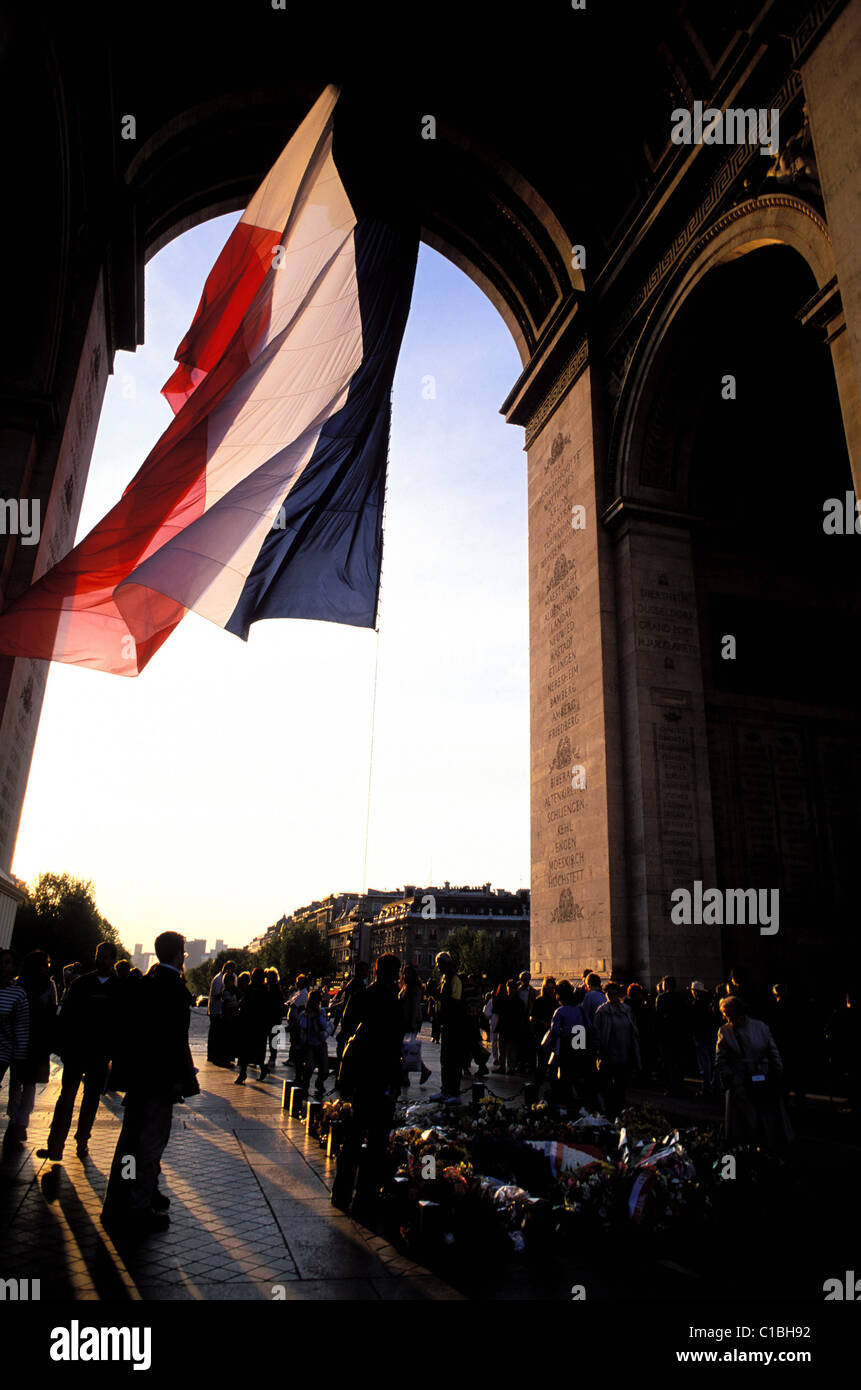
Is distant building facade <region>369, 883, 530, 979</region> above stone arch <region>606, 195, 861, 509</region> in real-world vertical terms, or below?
below

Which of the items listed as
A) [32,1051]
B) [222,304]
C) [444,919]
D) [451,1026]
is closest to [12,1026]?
[32,1051]

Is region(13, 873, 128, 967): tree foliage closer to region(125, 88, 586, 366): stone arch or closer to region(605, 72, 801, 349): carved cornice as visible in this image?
region(125, 88, 586, 366): stone arch

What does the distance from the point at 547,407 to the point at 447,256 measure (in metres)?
6.18

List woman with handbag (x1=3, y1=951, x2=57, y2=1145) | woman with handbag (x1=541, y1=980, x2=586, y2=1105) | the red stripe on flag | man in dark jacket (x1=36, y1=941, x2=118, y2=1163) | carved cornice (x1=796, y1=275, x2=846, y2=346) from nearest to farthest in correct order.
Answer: man in dark jacket (x1=36, y1=941, x2=118, y2=1163) → woman with handbag (x1=3, y1=951, x2=57, y2=1145) → carved cornice (x1=796, y1=275, x2=846, y2=346) → woman with handbag (x1=541, y1=980, x2=586, y2=1105) → the red stripe on flag

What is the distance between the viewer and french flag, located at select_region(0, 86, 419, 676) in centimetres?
805

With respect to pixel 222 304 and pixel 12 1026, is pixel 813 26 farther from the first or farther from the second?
pixel 12 1026

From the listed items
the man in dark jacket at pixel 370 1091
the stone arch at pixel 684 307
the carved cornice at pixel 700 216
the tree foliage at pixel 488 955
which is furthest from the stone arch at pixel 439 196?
the tree foliage at pixel 488 955

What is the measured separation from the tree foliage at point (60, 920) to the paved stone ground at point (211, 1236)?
179 ft

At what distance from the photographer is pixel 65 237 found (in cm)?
1411

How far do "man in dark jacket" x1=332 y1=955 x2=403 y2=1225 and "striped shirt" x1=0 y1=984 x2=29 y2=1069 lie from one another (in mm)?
3603

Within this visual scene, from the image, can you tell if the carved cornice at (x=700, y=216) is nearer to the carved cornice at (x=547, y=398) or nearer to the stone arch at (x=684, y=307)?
the stone arch at (x=684, y=307)

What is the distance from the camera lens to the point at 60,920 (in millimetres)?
60250

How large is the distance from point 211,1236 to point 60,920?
62988 mm

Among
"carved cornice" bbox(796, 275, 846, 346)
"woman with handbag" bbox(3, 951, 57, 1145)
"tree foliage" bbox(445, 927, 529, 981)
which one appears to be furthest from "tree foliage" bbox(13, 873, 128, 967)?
"carved cornice" bbox(796, 275, 846, 346)
